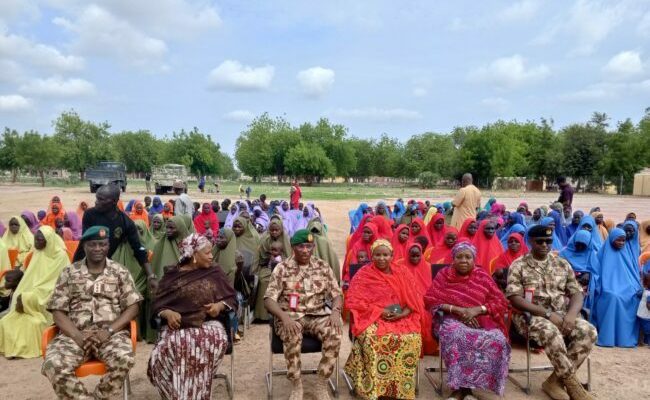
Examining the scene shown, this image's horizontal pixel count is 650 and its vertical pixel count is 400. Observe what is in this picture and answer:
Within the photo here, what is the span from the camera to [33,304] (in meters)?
5.33

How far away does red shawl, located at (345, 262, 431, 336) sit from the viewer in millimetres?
4281

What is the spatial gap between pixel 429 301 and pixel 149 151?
8334 centimetres

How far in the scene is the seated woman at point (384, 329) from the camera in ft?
13.6

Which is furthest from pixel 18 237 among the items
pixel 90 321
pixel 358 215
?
pixel 358 215

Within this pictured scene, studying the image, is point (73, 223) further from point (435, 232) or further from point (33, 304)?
point (435, 232)

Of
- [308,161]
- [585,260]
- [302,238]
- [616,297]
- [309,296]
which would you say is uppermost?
[308,161]

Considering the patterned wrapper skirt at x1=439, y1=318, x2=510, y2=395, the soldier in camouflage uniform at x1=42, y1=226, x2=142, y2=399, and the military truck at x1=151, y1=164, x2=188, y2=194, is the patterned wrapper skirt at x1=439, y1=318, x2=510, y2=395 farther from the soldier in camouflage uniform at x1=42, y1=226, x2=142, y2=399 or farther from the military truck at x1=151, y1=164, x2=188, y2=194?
the military truck at x1=151, y1=164, x2=188, y2=194

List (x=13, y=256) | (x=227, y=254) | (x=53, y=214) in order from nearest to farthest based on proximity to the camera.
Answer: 1. (x=227, y=254)
2. (x=13, y=256)
3. (x=53, y=214)

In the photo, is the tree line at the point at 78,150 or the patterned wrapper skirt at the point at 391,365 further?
the tree line at the point at 78,150

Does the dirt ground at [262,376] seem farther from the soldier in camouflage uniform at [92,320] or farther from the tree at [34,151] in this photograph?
the tree at [34,151]

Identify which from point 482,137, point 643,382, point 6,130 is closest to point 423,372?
point 643,382

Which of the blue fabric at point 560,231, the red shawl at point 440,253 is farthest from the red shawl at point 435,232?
the blue fabric at point 560,231

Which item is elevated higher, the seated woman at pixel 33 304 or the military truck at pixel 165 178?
the military truck at pixel 165 178

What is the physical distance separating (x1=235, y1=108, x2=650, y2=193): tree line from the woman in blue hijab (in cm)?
4576
